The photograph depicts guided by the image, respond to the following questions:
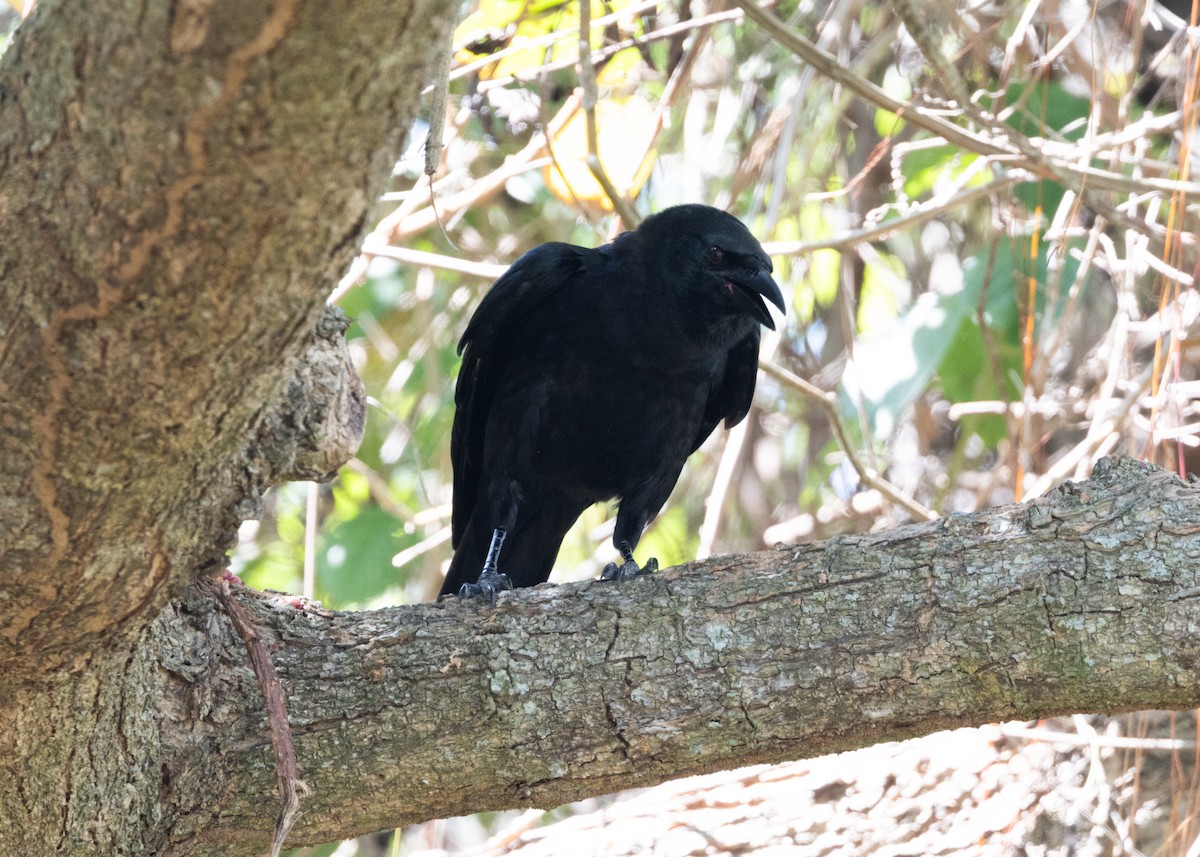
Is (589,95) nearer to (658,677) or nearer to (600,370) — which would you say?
(600,370)

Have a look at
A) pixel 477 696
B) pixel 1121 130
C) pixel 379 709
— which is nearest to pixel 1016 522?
pixel 477 696

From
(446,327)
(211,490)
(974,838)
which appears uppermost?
(446,327)

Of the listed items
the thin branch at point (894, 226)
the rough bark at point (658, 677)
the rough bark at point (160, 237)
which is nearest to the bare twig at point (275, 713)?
the rough bark at point (658, 677)

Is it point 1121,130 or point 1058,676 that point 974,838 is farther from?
point 1121,130

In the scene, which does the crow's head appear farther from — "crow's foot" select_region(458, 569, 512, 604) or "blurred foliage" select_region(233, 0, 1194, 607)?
"crow's foot" select_region(458, 569, 512, 604)

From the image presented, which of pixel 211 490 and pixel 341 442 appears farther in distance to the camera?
pixel 341 442

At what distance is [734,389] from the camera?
14.3 feet

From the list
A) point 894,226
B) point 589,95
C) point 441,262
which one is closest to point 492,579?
point 441,262

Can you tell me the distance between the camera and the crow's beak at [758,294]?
3691mm

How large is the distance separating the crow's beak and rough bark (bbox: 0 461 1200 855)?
122cm

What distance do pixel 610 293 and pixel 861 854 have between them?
6.62 feet

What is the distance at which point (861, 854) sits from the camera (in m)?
3.78

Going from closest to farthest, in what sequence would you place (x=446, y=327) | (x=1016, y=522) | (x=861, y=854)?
1. (x=1016, y=522)
2. (x=861, y=854)
3. (x=446, y=327)

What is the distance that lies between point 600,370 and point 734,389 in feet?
2.31
